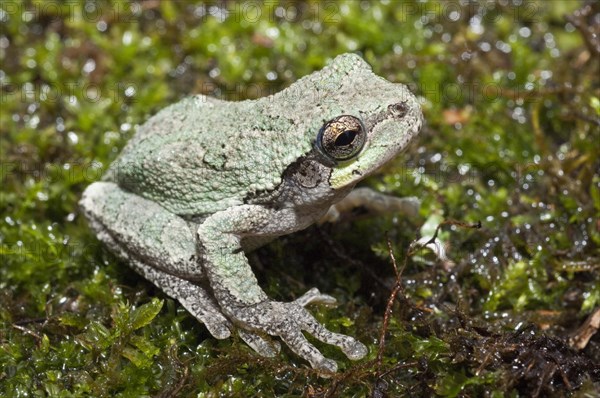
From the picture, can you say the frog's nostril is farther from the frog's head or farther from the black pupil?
the black pupil

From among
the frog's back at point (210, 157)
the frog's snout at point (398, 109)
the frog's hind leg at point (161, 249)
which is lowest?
the frog's hind leg at point (161, 249)

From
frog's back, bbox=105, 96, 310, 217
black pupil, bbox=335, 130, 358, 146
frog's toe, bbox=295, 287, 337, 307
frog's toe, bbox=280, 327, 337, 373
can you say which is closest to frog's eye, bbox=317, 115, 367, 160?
black pupil, bbox=335, 130, 358, 146

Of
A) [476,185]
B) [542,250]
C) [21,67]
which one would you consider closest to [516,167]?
[476,185]

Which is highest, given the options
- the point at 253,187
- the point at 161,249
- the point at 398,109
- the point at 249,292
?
the point at 398,109

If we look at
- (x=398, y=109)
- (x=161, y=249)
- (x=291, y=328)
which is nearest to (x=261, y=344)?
(x=291, y=328)

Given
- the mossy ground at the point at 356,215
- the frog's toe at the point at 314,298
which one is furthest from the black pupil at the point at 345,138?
the mossy ground at the point at 356,215

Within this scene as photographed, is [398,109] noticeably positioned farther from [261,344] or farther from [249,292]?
[261,344]

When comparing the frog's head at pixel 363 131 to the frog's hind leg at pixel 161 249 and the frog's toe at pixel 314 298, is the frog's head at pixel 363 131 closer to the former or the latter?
the frog's toe at pixel 314 298
